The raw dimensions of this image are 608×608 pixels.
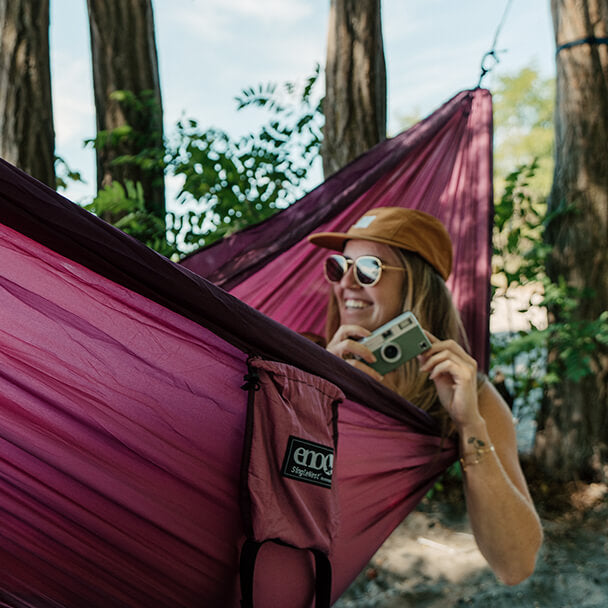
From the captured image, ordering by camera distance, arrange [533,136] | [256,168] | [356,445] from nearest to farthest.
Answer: [356,445] → [256,168] → [533,136]

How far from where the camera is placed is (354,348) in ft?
5.22

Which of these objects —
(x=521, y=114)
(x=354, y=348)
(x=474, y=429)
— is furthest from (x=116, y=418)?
(x=521, y=114)

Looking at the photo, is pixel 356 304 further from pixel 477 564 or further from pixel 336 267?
pixel 477 564

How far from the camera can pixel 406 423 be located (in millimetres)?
1471

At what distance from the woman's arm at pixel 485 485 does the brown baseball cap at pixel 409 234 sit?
37 cm

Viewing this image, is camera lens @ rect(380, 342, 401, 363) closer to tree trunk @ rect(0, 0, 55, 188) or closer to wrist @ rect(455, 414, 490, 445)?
wrist @ rect(455, 414, 490, 445)

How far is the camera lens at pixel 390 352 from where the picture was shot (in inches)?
61.7

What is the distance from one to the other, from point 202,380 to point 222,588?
1.16 feet

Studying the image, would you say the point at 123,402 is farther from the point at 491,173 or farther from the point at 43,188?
the point at 491,173

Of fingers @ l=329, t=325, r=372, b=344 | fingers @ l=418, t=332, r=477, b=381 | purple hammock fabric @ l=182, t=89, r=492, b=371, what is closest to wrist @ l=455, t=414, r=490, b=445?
fingers @ l=418, t=332, r=477, b=381

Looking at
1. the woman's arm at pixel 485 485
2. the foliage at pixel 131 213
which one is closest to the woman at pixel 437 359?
the woman's arm at pixel 485 485

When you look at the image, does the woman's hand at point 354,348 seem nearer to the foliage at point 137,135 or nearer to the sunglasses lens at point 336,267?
the sunglasses lens at point 336,267

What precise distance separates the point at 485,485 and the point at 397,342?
1.26ft

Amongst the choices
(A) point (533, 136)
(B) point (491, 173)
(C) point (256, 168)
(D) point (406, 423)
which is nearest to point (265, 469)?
(D) point (406, 423)
